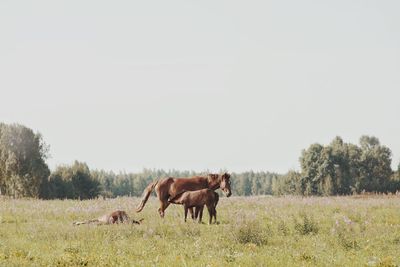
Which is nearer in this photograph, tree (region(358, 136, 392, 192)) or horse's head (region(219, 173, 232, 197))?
horse's head (region(219, 173, 232, 197))

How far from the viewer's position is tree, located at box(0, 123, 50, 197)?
79.1 m

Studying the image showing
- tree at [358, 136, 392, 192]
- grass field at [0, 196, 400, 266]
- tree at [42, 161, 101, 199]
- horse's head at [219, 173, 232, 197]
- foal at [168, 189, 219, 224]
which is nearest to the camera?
grass field at [0, 196, 400, 266]

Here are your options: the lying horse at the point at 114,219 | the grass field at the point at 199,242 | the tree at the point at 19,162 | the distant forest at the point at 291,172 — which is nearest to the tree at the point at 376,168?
the distant forest at the point at 291,172

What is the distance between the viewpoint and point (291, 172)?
367 feet

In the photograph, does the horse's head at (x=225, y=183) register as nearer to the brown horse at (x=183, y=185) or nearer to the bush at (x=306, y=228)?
the brown horse at (x=183, y=185)

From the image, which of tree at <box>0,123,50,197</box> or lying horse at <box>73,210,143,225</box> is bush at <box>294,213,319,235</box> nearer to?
lying horse at <box>73,210,143,225</box>

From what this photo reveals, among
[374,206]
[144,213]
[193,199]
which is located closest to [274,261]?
[193,199]

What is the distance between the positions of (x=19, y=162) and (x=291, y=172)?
58703 mm

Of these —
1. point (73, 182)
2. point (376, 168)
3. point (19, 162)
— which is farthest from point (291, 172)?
point (19, 162)

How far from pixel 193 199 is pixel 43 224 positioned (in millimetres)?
5715

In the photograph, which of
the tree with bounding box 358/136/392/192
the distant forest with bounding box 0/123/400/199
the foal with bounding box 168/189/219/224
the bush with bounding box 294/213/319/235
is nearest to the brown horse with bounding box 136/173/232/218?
the foal with bounding box 168/189/219/224

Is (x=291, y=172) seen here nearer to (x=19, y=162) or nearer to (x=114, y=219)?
(x=19, y=162)

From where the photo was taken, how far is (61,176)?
322ft

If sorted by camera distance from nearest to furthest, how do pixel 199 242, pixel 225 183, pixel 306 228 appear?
1. pixel 199 242
2. pixel 306 228
3. pixel 225 183
